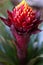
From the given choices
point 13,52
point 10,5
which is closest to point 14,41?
point 13,52

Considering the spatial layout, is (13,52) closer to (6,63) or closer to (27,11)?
(6,63)

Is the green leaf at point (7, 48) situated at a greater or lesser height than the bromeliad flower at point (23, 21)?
lesser

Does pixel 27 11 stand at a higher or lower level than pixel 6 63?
higher

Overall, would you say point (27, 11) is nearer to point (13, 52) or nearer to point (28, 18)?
point (28, 18)

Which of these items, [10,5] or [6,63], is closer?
[6,63]

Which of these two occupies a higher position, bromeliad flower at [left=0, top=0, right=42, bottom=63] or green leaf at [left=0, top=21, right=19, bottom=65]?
bromeliad flower at [left=0, top=0, right=42, bottom=63]

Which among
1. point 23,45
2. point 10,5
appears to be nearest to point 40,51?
point 23,45

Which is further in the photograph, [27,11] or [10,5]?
[10,5]

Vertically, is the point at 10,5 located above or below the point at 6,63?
above
